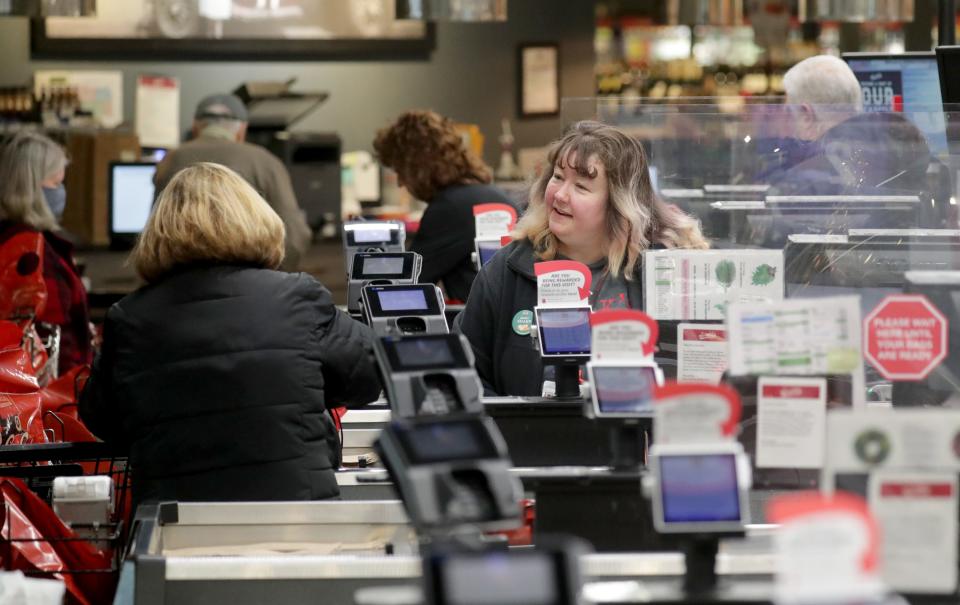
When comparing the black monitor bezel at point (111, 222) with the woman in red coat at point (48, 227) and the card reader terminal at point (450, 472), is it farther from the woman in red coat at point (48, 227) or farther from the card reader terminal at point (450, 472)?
the card reader terminal at point (450, 472)

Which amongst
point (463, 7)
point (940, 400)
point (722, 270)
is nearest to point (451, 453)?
point (940, 400)

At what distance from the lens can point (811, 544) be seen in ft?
5.00

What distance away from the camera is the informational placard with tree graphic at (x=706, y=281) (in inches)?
127

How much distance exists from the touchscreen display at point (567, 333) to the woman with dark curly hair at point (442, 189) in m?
2.67

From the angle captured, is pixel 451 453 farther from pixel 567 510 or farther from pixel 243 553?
pixel 243 553

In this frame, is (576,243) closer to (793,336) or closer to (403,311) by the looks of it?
(403,311)

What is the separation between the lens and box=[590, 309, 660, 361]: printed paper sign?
103 inches

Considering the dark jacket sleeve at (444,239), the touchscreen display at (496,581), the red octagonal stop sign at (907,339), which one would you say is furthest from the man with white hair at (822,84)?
the touchscreen display at (496,581)

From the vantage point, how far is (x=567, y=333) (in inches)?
123

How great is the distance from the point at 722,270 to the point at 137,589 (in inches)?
58.5

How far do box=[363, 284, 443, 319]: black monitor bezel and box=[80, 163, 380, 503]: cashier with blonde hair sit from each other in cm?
8

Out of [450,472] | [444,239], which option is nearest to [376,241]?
[444,239]

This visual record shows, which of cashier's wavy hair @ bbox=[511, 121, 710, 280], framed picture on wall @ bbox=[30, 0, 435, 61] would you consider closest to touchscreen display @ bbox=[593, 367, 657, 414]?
cashier's wavy hair @ bbox=[511, 121, 710, 280]

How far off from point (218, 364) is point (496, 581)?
1563mm
